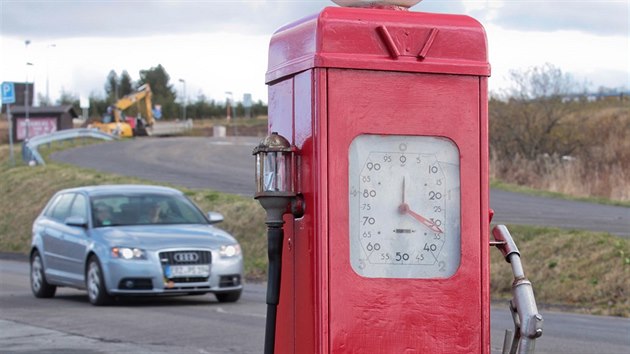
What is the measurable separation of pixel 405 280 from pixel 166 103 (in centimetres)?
12435

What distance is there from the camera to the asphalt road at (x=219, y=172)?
23688 millimetres

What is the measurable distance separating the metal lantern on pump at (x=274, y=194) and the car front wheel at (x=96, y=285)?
1131cm

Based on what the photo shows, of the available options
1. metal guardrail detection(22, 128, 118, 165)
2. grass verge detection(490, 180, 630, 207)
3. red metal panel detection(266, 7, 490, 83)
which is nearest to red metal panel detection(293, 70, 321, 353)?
red metal panel detection(266, 7, 490, 83)

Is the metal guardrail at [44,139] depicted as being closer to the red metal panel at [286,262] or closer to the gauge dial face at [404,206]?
the red metal panel at [286,262]

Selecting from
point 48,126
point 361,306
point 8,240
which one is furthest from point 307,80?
point 48,126

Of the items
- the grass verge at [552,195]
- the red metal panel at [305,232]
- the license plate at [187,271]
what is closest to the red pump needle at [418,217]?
the red metal panel at [305,232]

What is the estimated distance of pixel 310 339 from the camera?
4090mm

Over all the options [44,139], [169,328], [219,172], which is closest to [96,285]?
[169,328]

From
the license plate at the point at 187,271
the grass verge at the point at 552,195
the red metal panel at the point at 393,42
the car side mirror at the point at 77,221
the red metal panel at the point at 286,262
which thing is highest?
the red metal panel at the point at 393,42

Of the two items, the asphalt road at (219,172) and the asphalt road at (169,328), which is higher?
the asphalt road at (219,172)

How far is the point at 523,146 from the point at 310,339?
38222 mm

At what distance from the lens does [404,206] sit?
161 inches

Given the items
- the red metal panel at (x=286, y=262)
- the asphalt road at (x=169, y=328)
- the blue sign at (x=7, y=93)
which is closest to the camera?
the red metal panel at (x=286, y=262)

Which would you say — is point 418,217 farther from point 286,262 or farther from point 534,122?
point 534,122
